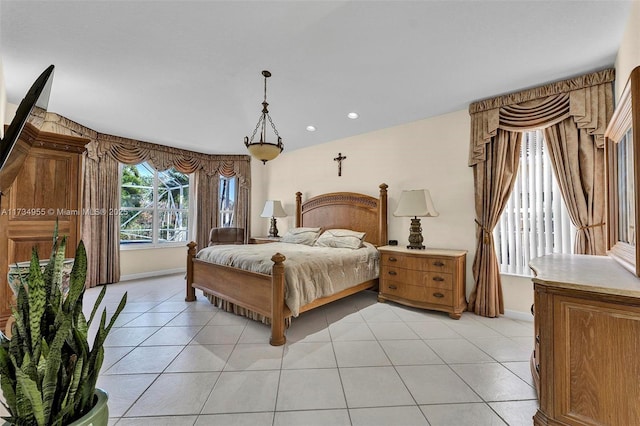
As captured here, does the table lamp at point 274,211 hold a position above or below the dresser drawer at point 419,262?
above

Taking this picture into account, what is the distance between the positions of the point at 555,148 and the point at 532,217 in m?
0.76

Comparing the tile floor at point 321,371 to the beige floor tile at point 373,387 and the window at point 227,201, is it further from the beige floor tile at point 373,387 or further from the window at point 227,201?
the window at point 227,201

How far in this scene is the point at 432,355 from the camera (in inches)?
87.3

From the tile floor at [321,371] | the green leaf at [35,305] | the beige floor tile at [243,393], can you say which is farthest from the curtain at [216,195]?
the green leaf at [35,305]

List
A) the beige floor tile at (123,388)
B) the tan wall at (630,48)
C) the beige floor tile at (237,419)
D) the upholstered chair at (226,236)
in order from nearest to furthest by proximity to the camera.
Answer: the beige floor tile at (237,419)
the beige floor tile at (123,388)
the tan wall at (630,48)
the upholstered chair at (226,236)

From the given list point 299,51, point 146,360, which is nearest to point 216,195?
point 146,360

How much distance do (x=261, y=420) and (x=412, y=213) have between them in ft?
8.57

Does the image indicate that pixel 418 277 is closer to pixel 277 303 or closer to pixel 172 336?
pixel 277 303

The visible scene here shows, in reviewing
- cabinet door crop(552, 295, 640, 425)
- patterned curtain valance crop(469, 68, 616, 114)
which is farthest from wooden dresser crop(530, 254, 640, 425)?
patterned curtain valance crop(469, 68, 616, 114)

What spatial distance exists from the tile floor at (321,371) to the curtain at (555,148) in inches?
29.9

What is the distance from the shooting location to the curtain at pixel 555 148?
249cm

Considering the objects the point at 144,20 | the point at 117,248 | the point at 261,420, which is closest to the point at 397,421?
the point at 261,420

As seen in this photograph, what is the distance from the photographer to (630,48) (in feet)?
6.15

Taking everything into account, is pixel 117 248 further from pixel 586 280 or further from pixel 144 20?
pixel 586 280
